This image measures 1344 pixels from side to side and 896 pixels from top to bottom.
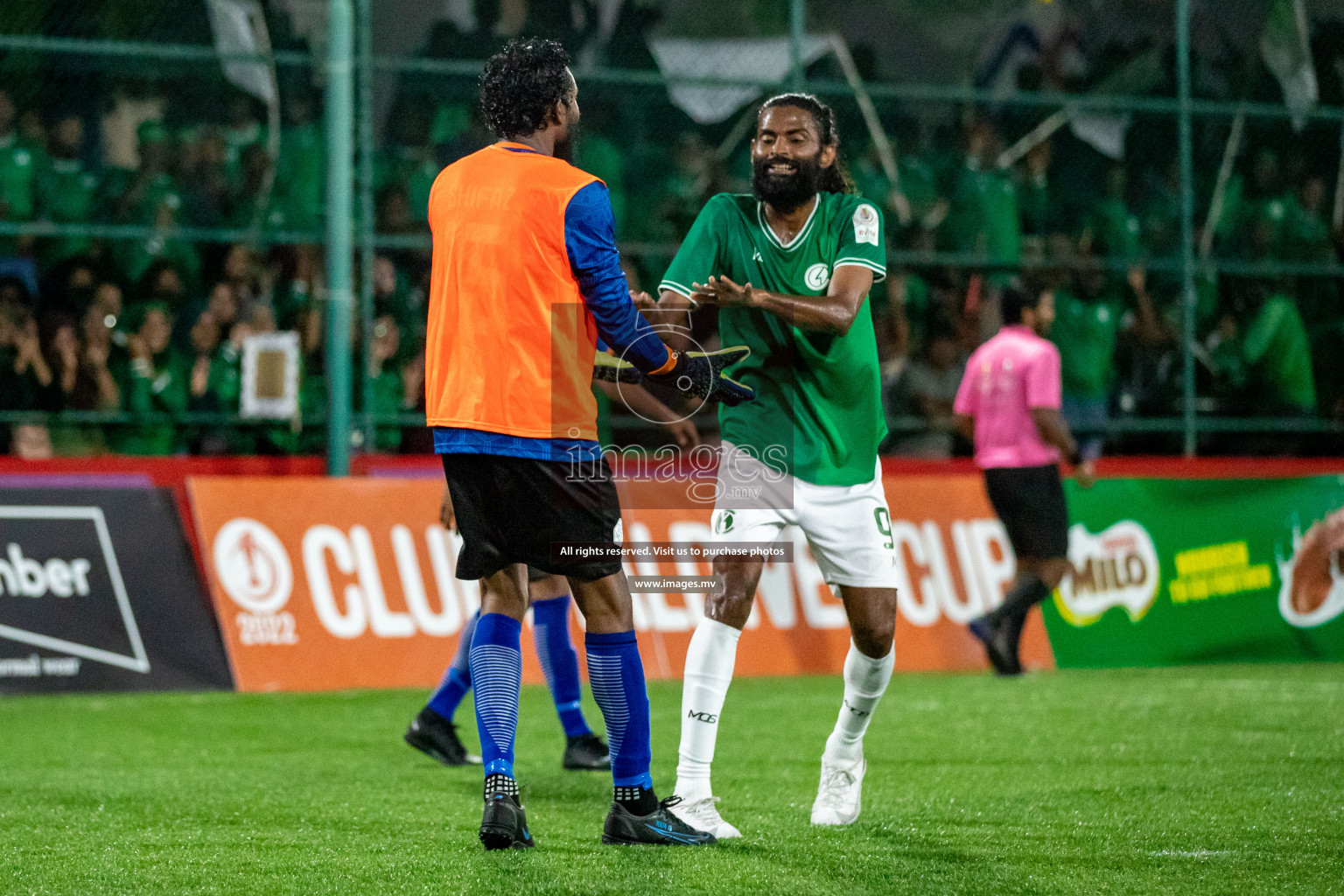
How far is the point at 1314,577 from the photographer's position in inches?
452

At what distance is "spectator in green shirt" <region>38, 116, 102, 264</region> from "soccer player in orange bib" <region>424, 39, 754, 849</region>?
7.71m

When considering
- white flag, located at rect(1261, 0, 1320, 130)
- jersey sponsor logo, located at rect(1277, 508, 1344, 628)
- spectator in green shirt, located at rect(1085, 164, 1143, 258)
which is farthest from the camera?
white flag, located at rect(1261, 0, 1320, 130)

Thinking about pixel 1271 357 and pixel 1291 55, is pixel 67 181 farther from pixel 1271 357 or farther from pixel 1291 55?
pixel 1291 55

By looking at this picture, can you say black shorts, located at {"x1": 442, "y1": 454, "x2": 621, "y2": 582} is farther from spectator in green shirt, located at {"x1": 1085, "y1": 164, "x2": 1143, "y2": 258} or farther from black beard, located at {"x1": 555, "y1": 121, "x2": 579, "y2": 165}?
spectator in green shirt, located at {"x1": 1085, "y1": 164, "x2": 1143, "y2": 258}

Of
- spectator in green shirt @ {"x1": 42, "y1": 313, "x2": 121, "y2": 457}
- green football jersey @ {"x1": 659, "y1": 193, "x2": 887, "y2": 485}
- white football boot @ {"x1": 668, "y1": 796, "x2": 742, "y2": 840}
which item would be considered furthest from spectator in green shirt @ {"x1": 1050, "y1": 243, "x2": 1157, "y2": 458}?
white football boot @ {"x1": 668, "y1": 796, "x2": 742, "y2": 840}

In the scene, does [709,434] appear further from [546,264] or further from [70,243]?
[546,264]

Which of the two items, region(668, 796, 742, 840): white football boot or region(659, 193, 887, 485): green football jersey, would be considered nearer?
region(668, 796, 742, 840): white football boot

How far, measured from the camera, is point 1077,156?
13750 mm

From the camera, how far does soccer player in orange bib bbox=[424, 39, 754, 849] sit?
4.51 m

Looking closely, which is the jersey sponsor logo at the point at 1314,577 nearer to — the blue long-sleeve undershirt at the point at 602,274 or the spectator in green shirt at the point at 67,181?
the blue long-sleeve undershirt at the point at 602,274

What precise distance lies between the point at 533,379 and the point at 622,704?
3.17ft

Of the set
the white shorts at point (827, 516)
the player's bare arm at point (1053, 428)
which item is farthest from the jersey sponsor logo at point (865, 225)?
the player's bare arm at point (1053, 428)

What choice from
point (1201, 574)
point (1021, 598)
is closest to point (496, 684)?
point (1021, 598)

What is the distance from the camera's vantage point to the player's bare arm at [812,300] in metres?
4.75
